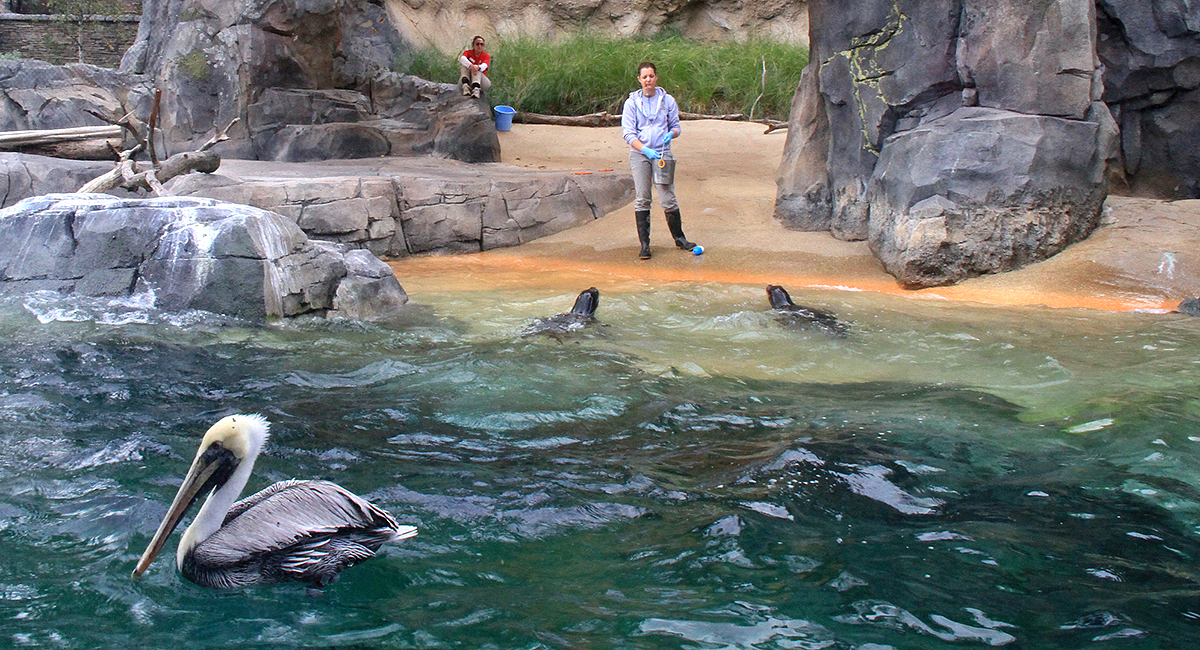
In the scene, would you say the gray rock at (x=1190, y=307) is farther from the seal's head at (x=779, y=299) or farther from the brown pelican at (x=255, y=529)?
the brown pelican at (x=255, y=529)

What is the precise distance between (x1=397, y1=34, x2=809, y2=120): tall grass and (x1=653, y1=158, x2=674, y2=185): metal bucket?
6.53 metres

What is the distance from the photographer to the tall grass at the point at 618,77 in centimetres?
1475

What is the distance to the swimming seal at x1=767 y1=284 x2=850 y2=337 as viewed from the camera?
5824 mm

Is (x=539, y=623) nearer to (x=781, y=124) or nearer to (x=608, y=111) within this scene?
(x=781, y=124)

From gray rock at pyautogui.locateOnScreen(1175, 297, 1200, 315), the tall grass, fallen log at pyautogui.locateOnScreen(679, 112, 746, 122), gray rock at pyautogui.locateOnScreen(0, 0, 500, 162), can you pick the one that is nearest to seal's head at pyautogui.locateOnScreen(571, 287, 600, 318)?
gray rock at pyautogui.locateOnScreen(1175, 297, 1200, 315)

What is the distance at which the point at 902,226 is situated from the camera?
7562 millimetres

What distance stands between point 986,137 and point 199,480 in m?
6.75

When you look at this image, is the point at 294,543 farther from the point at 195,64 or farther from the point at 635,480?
the point at 195,64

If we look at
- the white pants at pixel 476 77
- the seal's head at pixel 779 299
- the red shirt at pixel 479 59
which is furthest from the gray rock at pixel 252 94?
the seal's head at pixel 779 299

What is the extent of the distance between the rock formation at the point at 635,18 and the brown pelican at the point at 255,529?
16.8 metres

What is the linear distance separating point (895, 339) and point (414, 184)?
515 centimetres

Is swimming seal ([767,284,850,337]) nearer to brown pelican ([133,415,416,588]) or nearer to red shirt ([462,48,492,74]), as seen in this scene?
brown pelican ([133,415,416,588])

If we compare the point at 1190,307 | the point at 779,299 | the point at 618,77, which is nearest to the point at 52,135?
the point at 779,299

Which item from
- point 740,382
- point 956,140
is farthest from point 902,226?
→ point 740,382
